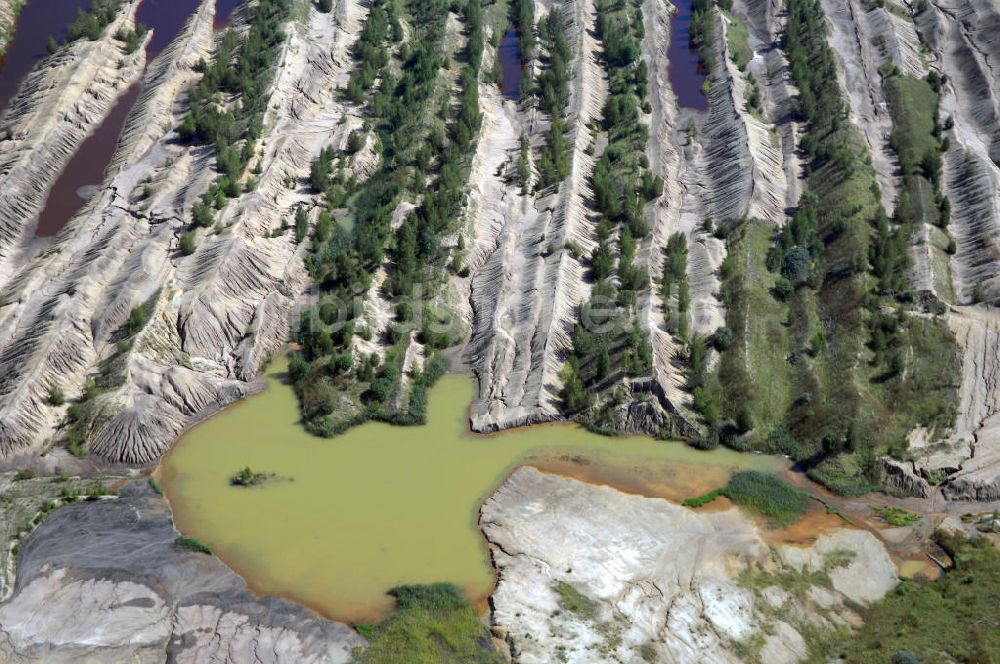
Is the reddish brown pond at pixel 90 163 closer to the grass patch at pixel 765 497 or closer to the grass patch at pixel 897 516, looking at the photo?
the grass patch at pixel 765 497

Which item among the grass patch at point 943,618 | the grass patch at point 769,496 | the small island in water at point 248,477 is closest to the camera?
the grass patch at point 943,618

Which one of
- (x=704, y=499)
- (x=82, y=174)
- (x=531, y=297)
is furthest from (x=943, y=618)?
(x=82, y=174)

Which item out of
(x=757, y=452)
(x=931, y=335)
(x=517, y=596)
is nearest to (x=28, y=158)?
(x=517, y=596)

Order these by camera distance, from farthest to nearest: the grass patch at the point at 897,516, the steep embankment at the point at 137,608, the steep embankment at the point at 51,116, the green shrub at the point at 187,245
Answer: the steep embankment at the point at 51,116 → the green shrub at the point at 187,245 → the grass patch at the point at 897,516 → the steep embankment at the point at 137,608

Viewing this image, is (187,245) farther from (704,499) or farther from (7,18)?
(7,18)

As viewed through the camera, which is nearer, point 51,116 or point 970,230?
point 970,230

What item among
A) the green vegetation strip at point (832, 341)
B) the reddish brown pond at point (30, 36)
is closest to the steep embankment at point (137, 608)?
the green vegetation strip at point (832, 341)

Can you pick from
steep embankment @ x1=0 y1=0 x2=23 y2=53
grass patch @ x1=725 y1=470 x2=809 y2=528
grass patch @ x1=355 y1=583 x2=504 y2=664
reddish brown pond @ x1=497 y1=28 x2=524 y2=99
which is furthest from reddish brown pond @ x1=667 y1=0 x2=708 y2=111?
steep embankment @ x1=0 y1=0 x2=23 y2=53
